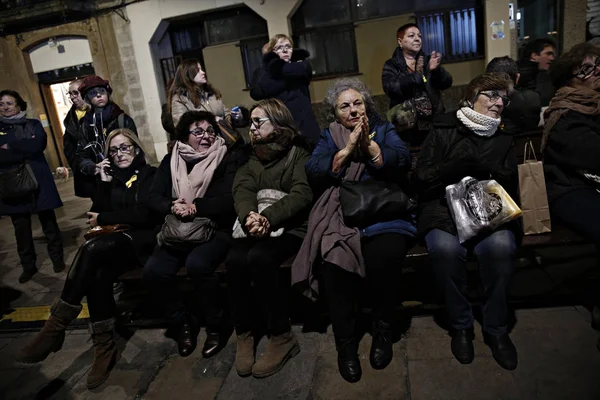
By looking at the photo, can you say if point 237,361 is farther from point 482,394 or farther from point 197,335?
point 482,394

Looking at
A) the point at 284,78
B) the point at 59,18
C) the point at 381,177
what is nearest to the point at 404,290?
the point at 381,177

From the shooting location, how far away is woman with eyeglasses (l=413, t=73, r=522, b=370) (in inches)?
99.8

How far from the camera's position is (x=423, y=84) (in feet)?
12.2

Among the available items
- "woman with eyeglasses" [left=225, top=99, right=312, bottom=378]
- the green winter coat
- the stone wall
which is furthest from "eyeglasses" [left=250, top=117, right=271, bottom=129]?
the stone wall

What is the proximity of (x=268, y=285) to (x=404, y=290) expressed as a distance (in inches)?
55.7

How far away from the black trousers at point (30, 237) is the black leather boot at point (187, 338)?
2782 millimetres

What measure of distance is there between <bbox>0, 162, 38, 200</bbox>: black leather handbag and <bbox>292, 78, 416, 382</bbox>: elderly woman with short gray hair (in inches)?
146

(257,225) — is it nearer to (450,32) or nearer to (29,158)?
(29,158)

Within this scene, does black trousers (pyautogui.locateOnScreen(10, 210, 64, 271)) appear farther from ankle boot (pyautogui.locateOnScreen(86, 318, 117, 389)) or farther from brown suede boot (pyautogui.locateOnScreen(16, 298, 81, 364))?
ankle boot (pyautogui.locateOnScreen(86, 318, 117, 389))

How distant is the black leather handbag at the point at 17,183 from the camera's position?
468cm

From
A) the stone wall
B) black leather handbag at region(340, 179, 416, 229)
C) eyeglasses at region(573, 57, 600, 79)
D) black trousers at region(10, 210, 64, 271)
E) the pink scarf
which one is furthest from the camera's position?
the stone wall

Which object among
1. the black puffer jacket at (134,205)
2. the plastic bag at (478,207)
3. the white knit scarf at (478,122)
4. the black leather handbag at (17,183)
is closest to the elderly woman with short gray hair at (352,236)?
the plastic bag at (478,207)

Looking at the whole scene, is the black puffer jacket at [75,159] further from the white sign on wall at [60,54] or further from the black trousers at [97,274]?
the white sign on wall at [60,54]

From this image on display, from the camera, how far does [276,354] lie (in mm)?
2762
